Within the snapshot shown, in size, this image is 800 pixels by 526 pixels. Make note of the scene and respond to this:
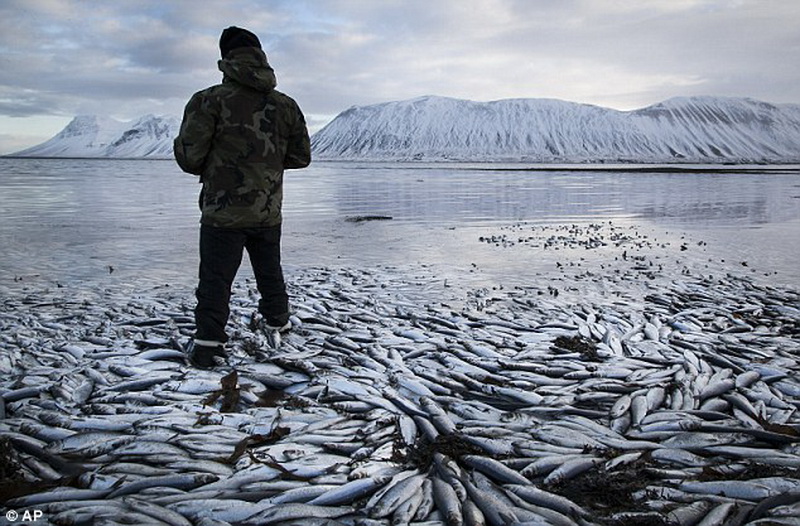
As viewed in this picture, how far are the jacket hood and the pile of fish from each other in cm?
315

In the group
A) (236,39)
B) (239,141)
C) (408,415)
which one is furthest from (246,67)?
(408,415)

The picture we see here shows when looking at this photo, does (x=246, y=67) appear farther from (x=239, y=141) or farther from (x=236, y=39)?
(x=239, y=141)

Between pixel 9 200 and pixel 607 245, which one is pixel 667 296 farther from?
pixel 9 200

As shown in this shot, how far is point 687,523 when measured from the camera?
3.67 m

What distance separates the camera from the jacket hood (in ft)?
20.8

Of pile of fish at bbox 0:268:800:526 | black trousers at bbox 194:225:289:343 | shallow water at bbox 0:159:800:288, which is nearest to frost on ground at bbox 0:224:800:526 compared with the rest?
pile of fish at bbox 0:268:800:526

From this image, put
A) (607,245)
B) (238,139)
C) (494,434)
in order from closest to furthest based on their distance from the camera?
(494,434) < (238,139) < (607,245)

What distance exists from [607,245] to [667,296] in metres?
6.32

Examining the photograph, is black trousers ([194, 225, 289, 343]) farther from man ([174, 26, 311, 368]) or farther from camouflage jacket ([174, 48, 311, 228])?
camouflage jacket ([174, 48, 311, 228])

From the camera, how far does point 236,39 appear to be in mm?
6391

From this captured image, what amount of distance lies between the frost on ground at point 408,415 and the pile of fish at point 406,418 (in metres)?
0.02

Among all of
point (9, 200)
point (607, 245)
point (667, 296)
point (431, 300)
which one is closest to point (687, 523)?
point (431, 300)

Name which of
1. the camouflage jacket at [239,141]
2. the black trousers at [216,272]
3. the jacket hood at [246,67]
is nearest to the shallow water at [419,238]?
the black trousers at [216,272]

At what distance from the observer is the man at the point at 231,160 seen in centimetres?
639
